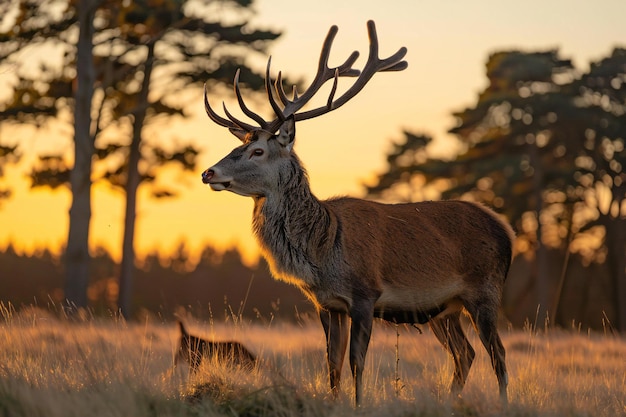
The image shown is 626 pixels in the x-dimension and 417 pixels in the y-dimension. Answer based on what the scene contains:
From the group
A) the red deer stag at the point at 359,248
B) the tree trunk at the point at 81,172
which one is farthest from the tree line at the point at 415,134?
the red deer stag at the point at 359,248

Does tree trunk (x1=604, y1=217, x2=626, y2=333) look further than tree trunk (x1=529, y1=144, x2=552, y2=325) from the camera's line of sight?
Yes

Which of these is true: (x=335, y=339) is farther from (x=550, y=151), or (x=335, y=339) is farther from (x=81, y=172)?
(x=550, y=151)

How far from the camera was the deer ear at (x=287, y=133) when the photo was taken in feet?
24.6

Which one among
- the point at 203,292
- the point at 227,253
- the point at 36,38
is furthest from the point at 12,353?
the point at 227,253

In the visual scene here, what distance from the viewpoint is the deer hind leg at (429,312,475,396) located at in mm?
8203

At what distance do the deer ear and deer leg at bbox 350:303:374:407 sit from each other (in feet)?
4.39

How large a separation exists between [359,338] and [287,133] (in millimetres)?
1620

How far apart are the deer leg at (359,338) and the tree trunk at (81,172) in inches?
464

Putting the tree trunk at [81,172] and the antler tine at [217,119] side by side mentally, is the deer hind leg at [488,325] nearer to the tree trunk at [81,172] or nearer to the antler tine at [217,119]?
the antler tine at [217,119]

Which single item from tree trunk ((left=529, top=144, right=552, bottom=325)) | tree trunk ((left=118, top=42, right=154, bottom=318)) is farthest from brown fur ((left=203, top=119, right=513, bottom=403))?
tree trunk ((left=529, top=144, right=552, bottom=325))

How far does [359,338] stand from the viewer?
23.2ft

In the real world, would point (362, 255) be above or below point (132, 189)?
above

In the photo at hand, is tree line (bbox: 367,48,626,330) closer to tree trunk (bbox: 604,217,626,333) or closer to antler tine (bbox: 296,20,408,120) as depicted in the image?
tree trunk (bbox: 604,217,626,333)

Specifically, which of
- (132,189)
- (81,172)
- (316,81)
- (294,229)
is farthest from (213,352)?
(132,189)
